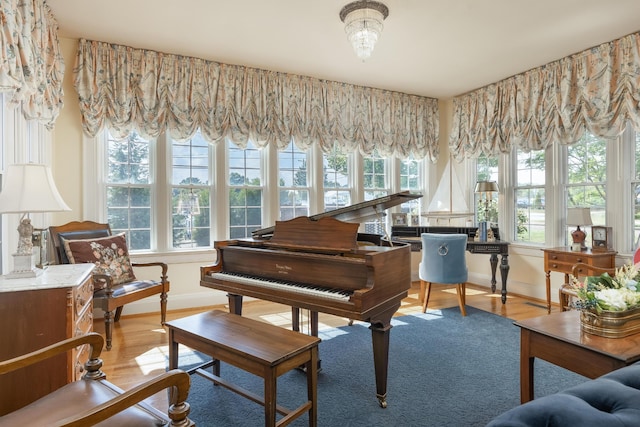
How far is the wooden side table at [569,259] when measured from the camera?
12.8 ft

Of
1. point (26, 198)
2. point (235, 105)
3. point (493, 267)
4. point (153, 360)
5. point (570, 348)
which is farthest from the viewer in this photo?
point (493, 267)

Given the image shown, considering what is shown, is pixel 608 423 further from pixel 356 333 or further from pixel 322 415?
pixel 356 333

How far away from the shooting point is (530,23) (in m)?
3.56

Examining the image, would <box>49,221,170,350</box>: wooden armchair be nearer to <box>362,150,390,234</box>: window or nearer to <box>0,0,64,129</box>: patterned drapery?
<box>0,0,64,129</box>: patterned drapery

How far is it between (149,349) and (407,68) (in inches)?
169

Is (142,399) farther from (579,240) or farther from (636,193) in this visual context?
(636,193)

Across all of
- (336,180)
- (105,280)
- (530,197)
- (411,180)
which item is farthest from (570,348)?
(411,180)

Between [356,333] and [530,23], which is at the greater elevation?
[530,23]

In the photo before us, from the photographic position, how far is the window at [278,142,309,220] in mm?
5062

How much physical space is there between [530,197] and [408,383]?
3624mm

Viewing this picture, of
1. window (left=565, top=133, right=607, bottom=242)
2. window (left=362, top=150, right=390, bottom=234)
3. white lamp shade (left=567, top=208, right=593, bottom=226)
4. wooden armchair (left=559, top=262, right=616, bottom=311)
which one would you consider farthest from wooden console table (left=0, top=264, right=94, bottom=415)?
window (left=565, top=133, right=607, bottom=242)

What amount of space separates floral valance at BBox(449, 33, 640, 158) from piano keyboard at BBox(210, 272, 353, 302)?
12.0 ft

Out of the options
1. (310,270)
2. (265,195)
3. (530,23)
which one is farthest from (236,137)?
(530,23)

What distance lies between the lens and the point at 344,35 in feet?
12.4
